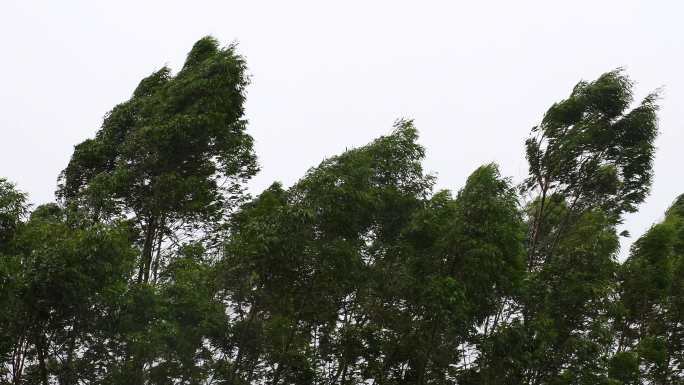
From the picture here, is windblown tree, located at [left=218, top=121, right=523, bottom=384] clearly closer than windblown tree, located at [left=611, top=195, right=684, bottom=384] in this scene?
Yes

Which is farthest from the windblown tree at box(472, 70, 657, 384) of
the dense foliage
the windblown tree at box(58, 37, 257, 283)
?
the windblown tree at box(58, 37, 257, 283)

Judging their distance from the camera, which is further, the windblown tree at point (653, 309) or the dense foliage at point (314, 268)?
the windblown tree at point (653, 309)

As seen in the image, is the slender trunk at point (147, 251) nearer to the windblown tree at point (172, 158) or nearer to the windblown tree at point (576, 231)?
the windblown tree at point (172, 158)

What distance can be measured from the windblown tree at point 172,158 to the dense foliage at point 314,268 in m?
0.05

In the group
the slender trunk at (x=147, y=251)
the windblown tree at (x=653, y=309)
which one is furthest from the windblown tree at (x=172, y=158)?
the windblown tree at (x=653, y=309)

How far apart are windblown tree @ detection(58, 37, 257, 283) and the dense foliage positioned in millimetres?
54

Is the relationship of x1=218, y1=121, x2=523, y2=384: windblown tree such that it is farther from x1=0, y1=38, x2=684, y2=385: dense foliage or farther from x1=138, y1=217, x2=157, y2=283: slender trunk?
x1=138, y1=217, x2=157, y2=283: slender trunk

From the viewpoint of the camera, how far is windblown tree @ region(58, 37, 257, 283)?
15266mm

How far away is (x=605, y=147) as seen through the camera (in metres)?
18.0

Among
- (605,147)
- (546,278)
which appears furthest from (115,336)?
(605,147)

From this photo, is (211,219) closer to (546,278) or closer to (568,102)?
(546,278)

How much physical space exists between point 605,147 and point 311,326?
32.3 feet

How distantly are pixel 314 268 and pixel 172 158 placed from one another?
5.19m

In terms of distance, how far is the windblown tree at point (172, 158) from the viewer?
15.3m
